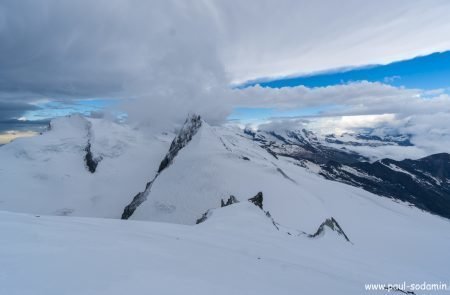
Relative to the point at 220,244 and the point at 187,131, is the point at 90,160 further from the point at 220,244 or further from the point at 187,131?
the point at 220,244

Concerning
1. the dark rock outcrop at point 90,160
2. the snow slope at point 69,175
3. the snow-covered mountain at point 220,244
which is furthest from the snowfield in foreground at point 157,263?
the dark rock outcrop at point 90,160

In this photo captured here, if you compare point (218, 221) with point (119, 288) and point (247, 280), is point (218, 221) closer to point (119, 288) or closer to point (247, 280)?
point (247, 280)

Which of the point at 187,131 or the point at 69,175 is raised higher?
the point at 187,131

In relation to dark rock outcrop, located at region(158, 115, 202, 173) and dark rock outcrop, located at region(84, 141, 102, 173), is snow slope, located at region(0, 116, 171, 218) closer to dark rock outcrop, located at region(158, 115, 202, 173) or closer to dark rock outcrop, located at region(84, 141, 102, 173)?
dark rock outcrop, located at region(84, 141, 102, 173)

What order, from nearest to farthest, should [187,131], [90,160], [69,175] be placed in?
[69,175], [187,131], [90,160]

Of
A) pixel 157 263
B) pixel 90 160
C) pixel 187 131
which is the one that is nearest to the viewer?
pixel 157 263

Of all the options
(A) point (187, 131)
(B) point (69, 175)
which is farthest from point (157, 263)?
(B) point (69, 175)

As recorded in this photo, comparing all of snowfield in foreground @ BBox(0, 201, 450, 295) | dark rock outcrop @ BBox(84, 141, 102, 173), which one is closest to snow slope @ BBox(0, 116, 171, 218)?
dark rock outcrop @ BBox(84, 141, 102, 173)

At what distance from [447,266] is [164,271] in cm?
4513

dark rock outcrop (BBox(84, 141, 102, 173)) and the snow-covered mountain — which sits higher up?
the snow-covered mountain

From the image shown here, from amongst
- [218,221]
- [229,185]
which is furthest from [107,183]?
[218,221]

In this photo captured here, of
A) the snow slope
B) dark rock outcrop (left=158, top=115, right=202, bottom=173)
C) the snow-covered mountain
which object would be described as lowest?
the snow slope

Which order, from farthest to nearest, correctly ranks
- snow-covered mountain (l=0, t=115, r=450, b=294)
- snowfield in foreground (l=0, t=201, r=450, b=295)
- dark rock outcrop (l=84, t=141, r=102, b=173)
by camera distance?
1. dark rock outcrop (l=84, t=141, r=102, b=173)
2. snow-covered mountain (l=0, t=115, r=450, b=294)
3. snowfield in foreground (l=0, t=201, r=450, b=295)

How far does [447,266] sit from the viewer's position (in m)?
41.2
